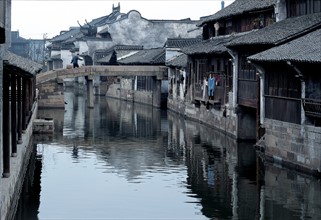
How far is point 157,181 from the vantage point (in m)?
29.1

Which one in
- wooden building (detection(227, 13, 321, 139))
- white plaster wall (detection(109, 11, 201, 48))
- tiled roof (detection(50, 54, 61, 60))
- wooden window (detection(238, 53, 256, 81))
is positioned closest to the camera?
wooden building (detection(227, 13, 321, 139))

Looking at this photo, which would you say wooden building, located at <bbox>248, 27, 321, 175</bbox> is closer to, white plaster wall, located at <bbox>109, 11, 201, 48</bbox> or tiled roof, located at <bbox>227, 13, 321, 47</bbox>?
tiled roof, located at <bbox>227, 13, 321, 47</bbox>

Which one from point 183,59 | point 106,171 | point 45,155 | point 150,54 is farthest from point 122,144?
point 150,54

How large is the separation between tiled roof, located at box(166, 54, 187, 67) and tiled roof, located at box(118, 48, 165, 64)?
3.37 meters

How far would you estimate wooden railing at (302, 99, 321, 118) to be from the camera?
28.1m

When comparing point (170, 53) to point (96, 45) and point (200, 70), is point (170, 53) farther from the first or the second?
point (96, 45)

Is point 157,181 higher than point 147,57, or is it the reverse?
point 147,57

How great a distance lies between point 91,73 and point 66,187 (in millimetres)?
40121

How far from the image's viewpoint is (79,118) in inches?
2328

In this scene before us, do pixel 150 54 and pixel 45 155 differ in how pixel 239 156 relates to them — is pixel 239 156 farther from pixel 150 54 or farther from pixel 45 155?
pixel 150 54

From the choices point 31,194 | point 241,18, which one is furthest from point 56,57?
point 31,194

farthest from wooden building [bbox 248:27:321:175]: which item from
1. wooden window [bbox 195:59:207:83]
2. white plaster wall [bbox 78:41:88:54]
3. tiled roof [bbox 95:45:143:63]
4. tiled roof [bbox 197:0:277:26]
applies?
white plaster wall [bbox 78:41:88:54]

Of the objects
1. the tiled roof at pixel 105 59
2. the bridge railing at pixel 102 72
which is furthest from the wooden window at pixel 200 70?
the tiled roof at pixel 105 59

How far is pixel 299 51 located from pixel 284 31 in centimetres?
566
